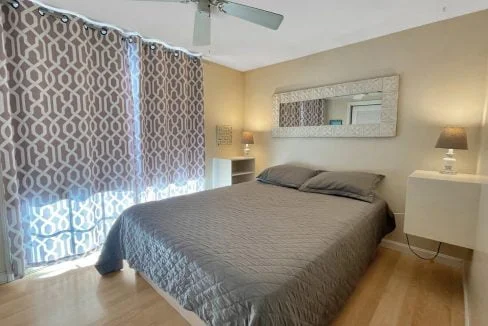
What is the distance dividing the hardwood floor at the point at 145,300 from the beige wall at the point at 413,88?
2.05 ft

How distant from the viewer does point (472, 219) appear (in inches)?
70.4

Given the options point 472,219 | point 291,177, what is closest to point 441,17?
point 472,219

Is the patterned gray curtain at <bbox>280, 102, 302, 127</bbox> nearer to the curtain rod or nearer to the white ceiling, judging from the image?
the white ceiling

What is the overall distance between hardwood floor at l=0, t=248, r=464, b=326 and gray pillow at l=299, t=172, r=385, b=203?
697 mm

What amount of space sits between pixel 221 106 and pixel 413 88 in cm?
242

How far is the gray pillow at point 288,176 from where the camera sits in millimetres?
2854

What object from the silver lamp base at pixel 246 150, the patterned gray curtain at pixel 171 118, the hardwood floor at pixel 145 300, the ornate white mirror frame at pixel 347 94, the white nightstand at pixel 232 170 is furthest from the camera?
the silver lamp base at pixel 246 150

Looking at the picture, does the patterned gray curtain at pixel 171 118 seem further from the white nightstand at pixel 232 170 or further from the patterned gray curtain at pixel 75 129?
the white nightstand at pixel 232 170

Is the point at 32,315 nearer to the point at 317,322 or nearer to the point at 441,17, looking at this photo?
the point at 317,322

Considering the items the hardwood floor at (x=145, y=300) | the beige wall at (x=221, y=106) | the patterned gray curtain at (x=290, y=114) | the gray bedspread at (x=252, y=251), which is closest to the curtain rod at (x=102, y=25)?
the beige wall at (x=221, y=106)

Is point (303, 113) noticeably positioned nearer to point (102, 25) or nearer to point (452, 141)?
point (452, 141)

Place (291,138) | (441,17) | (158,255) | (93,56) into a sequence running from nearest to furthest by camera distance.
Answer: (158,255)
(441,17)
(93,56)
(291,138)

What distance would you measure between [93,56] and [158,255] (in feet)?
6.72

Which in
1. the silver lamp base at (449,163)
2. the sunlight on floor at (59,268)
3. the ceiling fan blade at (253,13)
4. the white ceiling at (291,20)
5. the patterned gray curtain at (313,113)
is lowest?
the sunlight on floor at (59,268)
